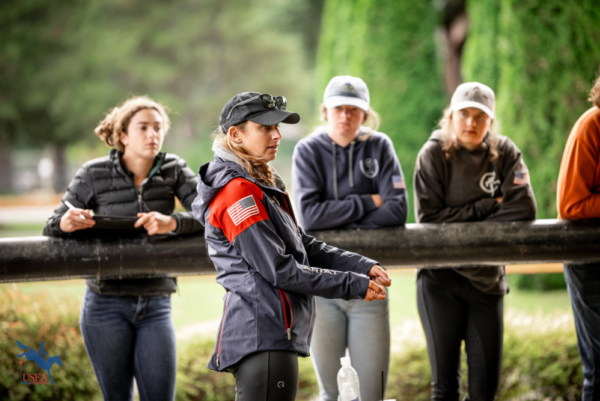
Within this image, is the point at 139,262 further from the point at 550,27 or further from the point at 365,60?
the point at 365,60

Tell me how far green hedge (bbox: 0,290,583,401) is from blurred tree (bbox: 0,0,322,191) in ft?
34.9

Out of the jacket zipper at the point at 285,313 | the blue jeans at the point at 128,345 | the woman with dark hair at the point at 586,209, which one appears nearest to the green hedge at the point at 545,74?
the woman with dark hair at the point at 586,209

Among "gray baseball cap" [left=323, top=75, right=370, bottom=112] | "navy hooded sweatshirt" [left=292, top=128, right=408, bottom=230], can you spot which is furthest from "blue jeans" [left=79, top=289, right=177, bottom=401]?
"gray baseball cap" [left=323, top=75, right=370, bottom=112]

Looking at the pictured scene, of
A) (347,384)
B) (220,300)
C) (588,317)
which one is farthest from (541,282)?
(347,384)

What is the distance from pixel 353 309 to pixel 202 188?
3.43ft

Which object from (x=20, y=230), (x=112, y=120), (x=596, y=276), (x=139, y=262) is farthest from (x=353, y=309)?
(x=20, y=230)

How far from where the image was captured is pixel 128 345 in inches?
97.3

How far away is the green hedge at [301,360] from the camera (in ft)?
11.8

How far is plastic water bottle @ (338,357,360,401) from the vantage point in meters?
2.04

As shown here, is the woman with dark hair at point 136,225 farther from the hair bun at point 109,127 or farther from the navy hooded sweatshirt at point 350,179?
the navy hooded sweatshirt at point 350,179

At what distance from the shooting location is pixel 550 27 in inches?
235

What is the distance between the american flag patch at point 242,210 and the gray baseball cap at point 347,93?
3.53ft

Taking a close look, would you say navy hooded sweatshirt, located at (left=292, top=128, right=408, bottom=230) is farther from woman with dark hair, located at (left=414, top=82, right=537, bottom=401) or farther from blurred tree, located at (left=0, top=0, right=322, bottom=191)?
blurred tree, located at (left=0, top=0, right=322, bottom=191)

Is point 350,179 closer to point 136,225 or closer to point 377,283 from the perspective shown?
point 377,283
